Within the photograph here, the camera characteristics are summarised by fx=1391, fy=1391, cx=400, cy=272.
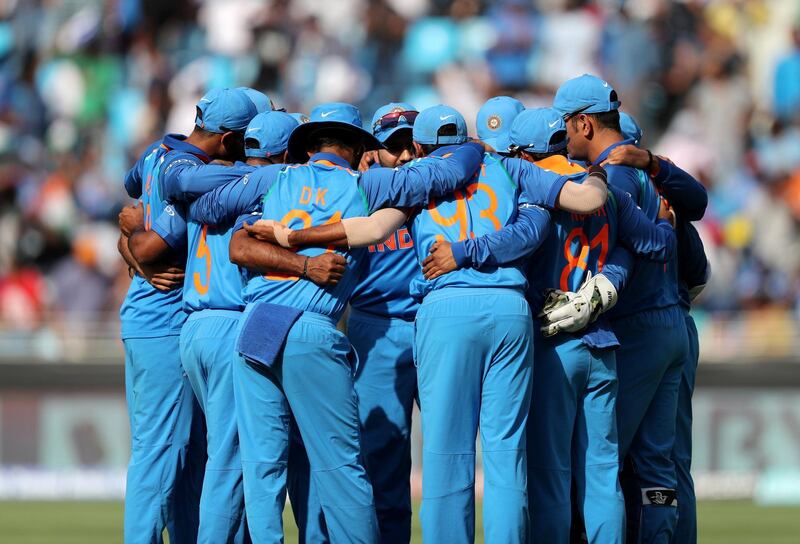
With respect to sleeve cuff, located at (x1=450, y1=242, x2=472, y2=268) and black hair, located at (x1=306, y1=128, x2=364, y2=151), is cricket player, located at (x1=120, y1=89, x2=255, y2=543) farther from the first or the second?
sleeve cuff, located at (x1=450, y1=242, x2=472, y2=268)

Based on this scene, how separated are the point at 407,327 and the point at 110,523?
508cm

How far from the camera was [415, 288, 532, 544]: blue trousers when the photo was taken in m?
7.12

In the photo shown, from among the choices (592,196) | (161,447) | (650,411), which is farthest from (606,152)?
(161,447)

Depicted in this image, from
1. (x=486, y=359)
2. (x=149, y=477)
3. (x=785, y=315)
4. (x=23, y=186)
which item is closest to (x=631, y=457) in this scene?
(x=486, y=359)

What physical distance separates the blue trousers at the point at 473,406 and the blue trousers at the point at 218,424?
1.02 metres

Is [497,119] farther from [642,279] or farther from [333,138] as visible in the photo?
[642,279]

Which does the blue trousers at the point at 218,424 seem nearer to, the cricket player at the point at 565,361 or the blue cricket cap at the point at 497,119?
the cricket player at the point at 565,361

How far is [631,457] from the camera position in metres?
8.03

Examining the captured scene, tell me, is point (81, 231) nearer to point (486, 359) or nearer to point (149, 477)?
point (149, 477)

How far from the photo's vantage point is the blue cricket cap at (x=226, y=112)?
7.83 metres

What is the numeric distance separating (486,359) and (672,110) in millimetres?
11280

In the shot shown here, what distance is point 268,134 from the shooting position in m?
7.64

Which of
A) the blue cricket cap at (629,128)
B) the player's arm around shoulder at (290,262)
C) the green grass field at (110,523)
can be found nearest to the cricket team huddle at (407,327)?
the player's arm around shoulder at (290,262)

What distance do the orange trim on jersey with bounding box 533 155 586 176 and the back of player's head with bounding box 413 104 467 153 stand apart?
18.0 inches
